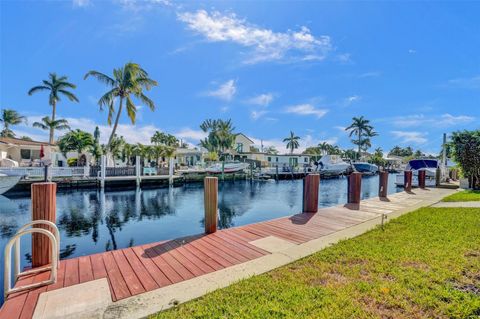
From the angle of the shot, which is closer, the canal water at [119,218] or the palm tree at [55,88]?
the canal water at [119,218]

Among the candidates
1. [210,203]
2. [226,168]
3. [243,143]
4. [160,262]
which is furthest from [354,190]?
[243,143]

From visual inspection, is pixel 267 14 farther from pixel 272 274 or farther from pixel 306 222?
pixel 272 274

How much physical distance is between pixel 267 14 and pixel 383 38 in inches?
332

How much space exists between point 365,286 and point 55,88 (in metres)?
41.0

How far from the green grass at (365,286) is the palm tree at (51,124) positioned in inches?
1536

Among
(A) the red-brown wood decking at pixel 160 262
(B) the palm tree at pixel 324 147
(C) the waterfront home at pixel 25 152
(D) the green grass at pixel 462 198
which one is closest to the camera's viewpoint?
(A) the red-brown wood decking at pixel 160 262

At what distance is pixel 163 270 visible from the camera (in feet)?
11.6

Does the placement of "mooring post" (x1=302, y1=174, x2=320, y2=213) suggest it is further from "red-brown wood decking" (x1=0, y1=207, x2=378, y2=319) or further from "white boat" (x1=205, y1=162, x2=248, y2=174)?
"white boat" (x1=205, y1=162, x2=248, y2=174)

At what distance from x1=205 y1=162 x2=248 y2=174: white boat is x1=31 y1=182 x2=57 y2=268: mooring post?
2702 cm

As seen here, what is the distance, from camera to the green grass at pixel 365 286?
2.47 meters

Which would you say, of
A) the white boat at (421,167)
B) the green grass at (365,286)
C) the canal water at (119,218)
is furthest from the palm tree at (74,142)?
the white boat at (421,167)

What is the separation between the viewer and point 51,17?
9.99m

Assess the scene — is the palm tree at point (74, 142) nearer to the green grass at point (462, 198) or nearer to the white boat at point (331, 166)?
the green grass at point (462, 198)

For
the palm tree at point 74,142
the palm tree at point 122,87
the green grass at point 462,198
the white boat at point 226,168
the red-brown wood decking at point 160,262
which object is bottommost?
the red-brown wood decking at point 160,262
